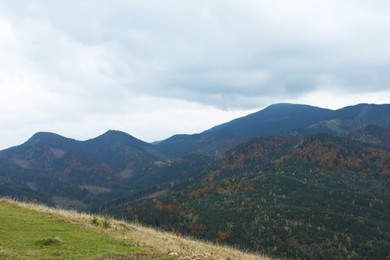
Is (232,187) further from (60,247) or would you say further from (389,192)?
(60,247)

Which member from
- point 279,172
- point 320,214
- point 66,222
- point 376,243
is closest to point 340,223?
point 320,214

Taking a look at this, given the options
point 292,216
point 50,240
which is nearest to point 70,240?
point 50,240

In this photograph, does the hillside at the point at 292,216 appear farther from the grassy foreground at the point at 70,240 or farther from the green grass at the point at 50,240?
the green grass at the point at 50,240

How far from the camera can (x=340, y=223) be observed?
121688 millimetres

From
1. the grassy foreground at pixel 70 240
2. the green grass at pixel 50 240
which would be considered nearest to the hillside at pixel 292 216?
the grassy foreground at pixel 70 240

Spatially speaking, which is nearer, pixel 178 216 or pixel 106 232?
pixel 106 232

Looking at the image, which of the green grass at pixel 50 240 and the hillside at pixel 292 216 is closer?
the green grass at pixel 50 240

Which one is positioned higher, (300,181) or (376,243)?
(300,181)

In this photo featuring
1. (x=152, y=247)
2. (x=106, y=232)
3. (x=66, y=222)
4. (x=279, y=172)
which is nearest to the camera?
(x=152, y=247)

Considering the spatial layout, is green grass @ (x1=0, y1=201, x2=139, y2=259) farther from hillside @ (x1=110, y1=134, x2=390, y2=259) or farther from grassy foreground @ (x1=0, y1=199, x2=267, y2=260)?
hillside @ (x1=110, y1=134, x2=390, y2=259)

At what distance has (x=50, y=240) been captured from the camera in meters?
16.8

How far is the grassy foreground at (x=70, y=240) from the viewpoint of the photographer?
15383 mm

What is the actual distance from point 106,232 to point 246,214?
357 feet

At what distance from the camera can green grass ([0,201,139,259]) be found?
15297 mm
